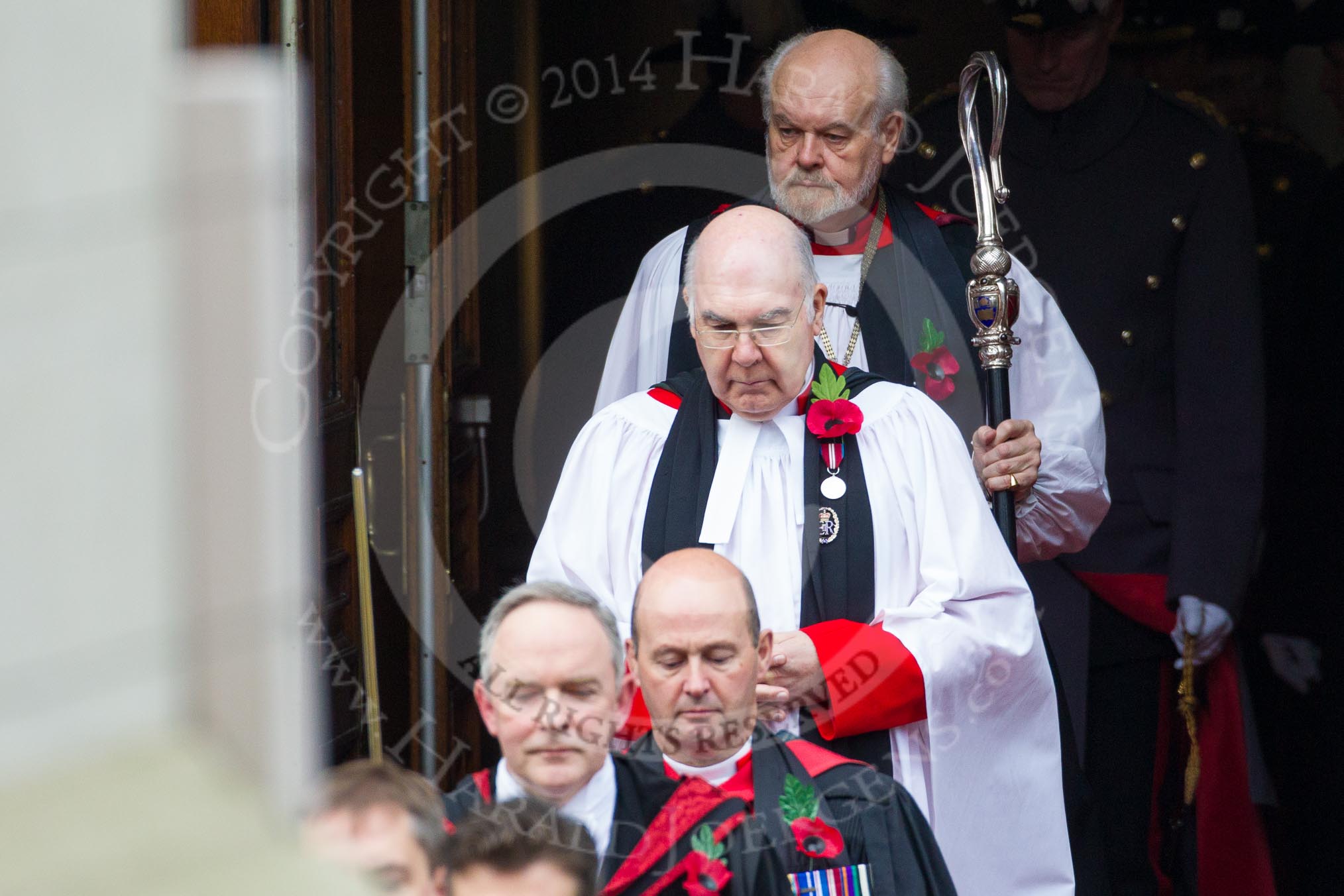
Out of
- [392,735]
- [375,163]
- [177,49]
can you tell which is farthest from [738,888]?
[375,163]

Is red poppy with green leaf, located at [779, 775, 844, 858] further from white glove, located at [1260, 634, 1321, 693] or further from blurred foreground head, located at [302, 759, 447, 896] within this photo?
white glove, located at [1260, 634, 1321, 693]

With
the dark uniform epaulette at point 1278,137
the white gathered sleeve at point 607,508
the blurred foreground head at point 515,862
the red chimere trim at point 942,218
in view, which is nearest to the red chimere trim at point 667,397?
the white gathered sleeve at point 607,508

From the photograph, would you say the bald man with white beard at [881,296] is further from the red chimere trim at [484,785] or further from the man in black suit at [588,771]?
the red chimere trim at [484,785]

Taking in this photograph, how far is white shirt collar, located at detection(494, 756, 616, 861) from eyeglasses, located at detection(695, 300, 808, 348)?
85 centimetres

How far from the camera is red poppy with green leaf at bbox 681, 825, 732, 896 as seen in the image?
2814 millimetres

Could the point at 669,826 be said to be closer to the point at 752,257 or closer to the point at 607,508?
the point at 607,508

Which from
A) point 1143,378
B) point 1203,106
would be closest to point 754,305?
point 1143,378

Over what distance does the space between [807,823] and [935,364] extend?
1319mm

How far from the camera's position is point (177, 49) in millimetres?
2307

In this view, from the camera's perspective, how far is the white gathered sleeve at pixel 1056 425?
12.7ft

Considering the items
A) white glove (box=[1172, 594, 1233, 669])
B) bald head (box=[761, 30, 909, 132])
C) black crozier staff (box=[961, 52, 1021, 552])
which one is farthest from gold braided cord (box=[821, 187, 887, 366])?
white glove (box=[1172, 594, 1233, 669])

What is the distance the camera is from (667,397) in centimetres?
363

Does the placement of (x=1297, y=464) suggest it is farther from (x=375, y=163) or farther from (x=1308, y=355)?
(x=375, y=163)

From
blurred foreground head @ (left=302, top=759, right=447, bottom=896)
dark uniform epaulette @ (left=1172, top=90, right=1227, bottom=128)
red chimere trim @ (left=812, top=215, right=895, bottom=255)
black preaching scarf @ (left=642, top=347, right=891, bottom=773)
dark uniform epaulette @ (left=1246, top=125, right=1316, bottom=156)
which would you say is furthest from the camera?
dark uniform epaulette @ (left=1246, top=125, right=1316, bottom=156)
